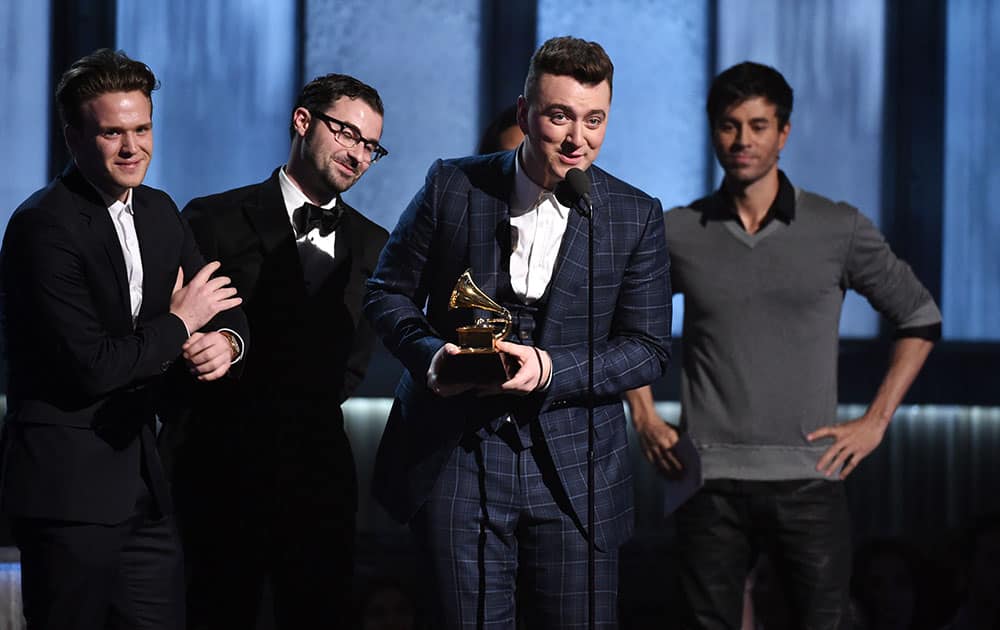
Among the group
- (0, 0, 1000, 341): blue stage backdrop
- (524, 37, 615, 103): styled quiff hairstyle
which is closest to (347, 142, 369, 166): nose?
(524, 37, 615, 103): styled quiff hairstyle

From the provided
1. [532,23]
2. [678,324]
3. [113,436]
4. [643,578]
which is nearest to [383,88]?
[532,23]

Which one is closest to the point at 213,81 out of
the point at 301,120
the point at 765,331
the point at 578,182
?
the point at 301,120

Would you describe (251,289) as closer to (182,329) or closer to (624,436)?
(182,329)

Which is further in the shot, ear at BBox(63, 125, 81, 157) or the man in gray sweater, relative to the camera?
the man in gray sweater

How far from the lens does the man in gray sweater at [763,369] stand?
3217mm

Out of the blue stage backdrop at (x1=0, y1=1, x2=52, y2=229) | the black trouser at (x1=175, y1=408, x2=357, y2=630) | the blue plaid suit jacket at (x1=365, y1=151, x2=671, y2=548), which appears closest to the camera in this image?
the blue plaid suit jacket at (x1=365, y1=151, x2=671, y2=548)

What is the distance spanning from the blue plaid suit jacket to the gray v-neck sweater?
0.61 metres

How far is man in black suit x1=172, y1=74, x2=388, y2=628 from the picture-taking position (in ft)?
10.1

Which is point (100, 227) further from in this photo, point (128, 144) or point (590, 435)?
point (590, 435)

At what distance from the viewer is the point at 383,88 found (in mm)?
5750

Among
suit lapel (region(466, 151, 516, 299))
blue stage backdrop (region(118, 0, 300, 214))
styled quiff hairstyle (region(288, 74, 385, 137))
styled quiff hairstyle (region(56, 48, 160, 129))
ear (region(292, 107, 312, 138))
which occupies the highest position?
blue stage backdrop (region(118, 0, 300, 214))

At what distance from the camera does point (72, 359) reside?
248 centimetres

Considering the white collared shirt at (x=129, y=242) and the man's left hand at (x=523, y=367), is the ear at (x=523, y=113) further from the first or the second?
the white collared shirt at (x=129, y=242)

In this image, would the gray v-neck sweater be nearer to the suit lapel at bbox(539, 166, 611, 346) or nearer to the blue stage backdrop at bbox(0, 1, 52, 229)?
the suit lapel at bbox(539, 166, 611, 346)
